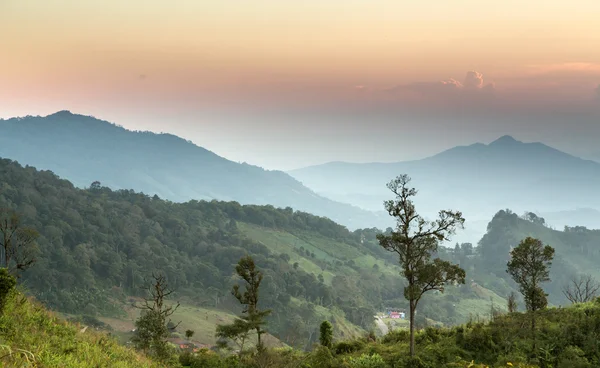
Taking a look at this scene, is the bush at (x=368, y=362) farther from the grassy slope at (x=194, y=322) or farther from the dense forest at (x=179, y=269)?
the grassy slope at (x=194, y=322)

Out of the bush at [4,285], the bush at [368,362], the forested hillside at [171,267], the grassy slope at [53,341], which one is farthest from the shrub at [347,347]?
the forested hillside at [171,267]

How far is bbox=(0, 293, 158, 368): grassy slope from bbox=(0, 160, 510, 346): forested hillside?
104 meters

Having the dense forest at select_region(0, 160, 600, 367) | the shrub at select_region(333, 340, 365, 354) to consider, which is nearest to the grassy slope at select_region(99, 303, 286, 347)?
the dense forest at select_region(0, 160, 600, 367)

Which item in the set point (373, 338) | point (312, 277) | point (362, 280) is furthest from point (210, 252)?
point (373, 338)

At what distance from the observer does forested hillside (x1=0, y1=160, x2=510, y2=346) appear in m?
129

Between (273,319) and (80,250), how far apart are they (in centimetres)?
6632

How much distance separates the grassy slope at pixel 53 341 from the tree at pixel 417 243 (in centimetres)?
1516

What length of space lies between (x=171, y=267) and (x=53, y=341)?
145738 mm

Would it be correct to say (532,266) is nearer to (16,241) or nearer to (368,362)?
(368,362)

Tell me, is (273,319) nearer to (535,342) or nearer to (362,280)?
(362,280)

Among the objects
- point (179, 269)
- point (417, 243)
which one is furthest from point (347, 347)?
point (179, 269)

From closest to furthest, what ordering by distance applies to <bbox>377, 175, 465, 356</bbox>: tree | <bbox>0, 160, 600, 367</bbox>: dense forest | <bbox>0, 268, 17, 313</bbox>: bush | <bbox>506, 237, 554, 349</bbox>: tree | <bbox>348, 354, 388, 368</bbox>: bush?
<bbox>0, 268, 17, 313</bbox>: bush < <bbox>348, 354, 388, 368</bbox>: bush < <bbox>377, 175, 465, 356</bbox>: tree < <bbox>506, 237, 554, 349</bbox>: tree < <bbox>0, 160, 600, 367</bbox>: dense forest

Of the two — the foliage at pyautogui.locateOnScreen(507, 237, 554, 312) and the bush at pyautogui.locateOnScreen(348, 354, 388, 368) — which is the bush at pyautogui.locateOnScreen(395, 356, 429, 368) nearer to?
the bush at pyautogui.locateOnScreen(348, 354, 388, 368)

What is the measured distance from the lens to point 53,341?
42.9ft
